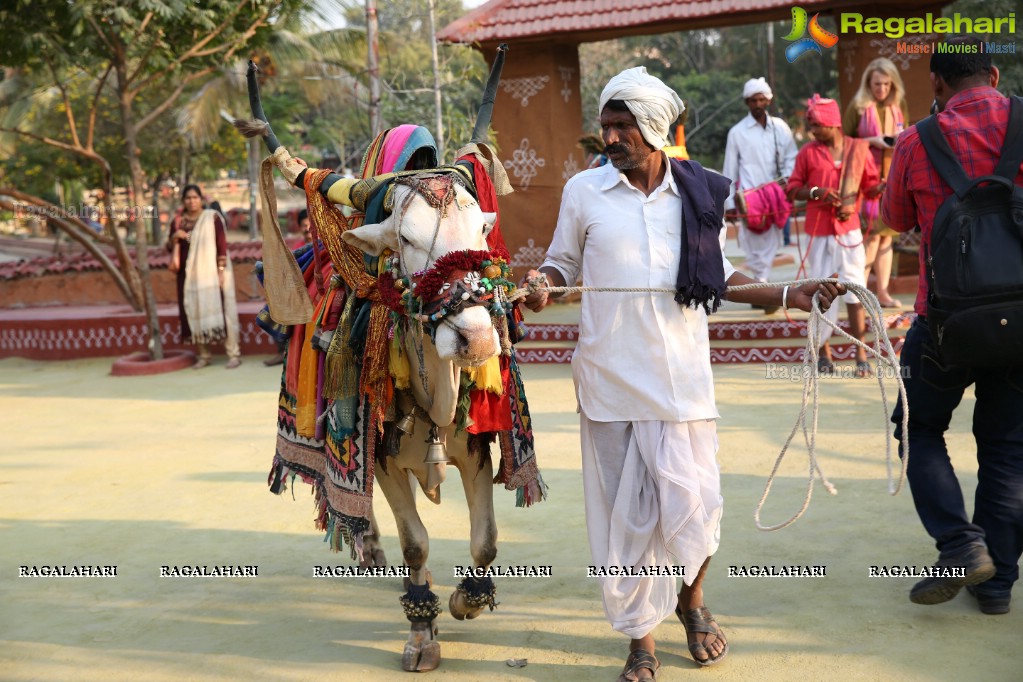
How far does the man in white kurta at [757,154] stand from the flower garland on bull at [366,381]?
7.11 m

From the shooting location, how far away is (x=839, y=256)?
27.3 feet

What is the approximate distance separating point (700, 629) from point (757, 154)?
8.12 meters

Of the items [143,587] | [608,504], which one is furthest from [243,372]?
[608,504]

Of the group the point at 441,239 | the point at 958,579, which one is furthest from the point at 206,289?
the point at 958,579

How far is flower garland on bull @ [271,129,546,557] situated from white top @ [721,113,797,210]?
738cm

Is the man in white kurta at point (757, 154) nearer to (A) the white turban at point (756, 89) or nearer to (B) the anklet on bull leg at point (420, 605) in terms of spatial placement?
(A) the white turban at point (756, 89)

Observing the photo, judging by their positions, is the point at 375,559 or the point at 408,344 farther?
the point at 375,559

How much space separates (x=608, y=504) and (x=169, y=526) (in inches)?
127

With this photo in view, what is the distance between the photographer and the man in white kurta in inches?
435

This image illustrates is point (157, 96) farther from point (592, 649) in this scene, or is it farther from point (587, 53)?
point (592, 649)

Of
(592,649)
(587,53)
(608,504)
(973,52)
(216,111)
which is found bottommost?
(592,649)

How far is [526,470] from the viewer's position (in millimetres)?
4379

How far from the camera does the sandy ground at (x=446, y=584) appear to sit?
13.5 ft

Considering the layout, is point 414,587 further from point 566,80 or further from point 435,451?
point 566,80
